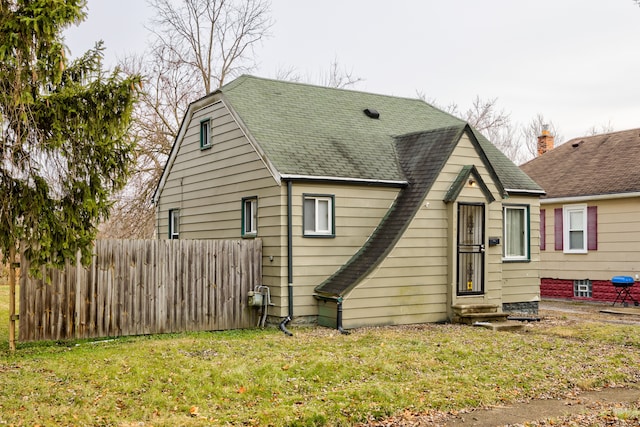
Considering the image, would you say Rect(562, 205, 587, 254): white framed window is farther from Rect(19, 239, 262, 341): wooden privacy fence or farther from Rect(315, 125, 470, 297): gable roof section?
Rect(19, 239, 262, 341): wooden privacy fence

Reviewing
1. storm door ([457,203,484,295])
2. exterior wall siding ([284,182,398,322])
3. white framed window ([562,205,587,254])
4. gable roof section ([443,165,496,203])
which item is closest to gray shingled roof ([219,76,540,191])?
exterior wall siding ([284,182,398,322])

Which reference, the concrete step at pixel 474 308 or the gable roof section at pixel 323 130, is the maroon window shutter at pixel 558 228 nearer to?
the gable roof section at pixel 323 130

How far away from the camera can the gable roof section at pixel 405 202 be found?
590 inches

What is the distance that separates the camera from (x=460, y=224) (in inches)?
636

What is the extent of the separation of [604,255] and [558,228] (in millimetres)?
1963

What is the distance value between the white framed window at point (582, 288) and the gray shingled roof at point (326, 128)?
223 inches

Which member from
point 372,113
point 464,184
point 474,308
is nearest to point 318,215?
point 464,184

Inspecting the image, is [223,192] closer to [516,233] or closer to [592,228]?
[516,233]

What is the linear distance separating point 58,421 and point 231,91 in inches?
447

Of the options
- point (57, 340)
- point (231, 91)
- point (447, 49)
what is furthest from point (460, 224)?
point (447, 49)

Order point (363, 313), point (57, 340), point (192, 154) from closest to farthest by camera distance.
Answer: point (57, 340) → point (363, 313) → point (192, 154)

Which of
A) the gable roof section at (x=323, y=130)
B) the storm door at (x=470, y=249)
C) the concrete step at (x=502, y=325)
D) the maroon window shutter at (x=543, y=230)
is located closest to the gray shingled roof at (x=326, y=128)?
the gable roof section at (x=323, y=130)

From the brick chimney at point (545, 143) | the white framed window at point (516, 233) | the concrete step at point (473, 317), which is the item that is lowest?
the concrete step at point (473, 317)

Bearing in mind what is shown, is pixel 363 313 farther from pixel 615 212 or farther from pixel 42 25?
pixel 615 212
